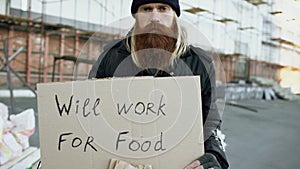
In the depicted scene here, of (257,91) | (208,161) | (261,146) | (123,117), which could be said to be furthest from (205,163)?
(257,91)

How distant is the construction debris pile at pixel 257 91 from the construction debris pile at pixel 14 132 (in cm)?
759

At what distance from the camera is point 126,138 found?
0.48 m

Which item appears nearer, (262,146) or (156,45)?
(156,45)

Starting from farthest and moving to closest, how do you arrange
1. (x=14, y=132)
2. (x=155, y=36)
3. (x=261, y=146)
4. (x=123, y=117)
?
(x=261, y=146) < (x=14, y=132) < (x=155, y=36) < (x=123, y=117)

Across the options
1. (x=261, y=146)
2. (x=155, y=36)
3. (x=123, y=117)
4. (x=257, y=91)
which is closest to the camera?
(x=123, y=117)

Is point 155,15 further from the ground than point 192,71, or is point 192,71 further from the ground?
point 155,15

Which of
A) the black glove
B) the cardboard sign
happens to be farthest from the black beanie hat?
the black glove

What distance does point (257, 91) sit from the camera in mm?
10102

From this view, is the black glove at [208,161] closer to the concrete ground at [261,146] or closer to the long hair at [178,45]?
the long hair at [178,45]

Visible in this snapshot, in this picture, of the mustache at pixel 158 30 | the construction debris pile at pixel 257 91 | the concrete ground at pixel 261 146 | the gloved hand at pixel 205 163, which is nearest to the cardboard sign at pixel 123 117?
the gloved hand at pixel 205 163

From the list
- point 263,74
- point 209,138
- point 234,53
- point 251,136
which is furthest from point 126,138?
point 263,74

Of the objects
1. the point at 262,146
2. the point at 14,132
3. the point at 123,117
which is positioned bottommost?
the point at 262,146

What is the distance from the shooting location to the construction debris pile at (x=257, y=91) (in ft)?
28.5

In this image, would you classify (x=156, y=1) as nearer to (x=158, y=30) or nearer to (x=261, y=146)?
(x=158, y=30)
